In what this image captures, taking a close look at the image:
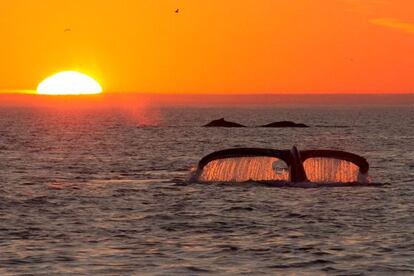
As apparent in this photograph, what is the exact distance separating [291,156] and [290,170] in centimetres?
88

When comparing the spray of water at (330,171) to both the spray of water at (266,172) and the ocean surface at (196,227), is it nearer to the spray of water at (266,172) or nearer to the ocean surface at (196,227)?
the spray of water at (266,172)

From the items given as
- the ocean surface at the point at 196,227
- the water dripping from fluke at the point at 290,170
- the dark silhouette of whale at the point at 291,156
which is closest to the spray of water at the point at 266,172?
the water dripping from fluke at the point at 290,170

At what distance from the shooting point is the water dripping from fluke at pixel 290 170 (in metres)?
59.5

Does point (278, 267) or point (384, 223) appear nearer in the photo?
point (278, 267)

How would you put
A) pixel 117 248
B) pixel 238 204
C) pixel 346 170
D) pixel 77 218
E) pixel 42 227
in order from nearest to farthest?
1. pixel 117 248
2. pixel 42 227
3. pixel 77 218
4. pixel 238 204
5. pixel 346 170

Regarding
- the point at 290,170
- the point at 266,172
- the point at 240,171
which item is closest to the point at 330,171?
the point at 266,172

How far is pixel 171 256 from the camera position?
3147cm

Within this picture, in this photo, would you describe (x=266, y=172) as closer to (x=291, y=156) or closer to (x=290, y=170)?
(x=290, y=170)

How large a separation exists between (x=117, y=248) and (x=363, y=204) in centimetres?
1814

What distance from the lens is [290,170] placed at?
59875mm

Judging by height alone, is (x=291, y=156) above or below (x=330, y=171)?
above

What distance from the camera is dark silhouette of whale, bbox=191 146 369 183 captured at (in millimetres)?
59594

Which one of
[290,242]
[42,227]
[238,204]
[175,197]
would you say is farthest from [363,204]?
[42,227]

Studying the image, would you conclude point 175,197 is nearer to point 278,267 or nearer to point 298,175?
point 298,175
